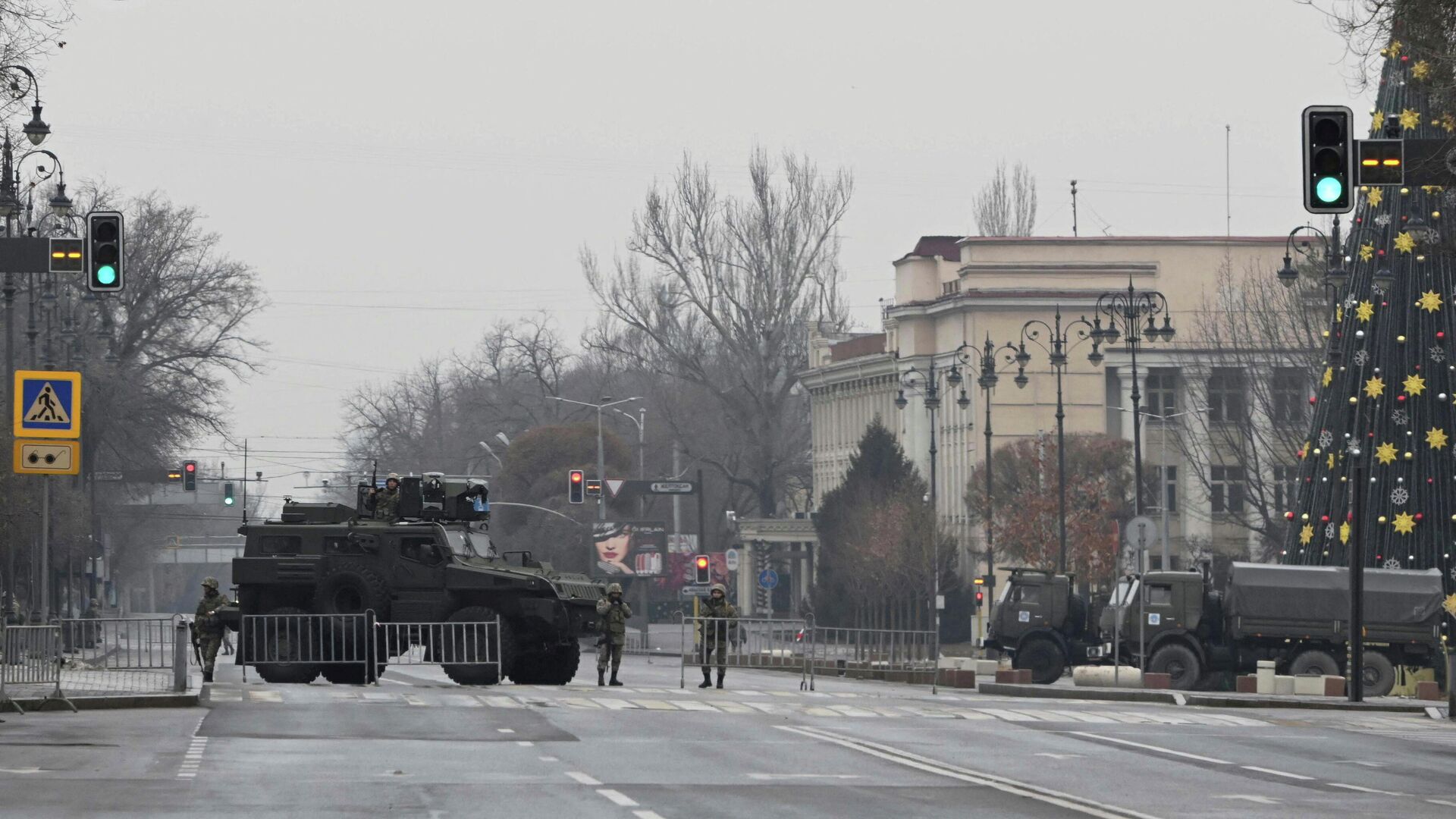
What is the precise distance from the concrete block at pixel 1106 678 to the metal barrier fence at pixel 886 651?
247 centimetres

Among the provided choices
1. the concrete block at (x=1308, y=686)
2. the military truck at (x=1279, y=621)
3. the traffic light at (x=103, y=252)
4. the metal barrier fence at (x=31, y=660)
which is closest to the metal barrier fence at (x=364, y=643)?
the metal barrier fence at (x=31, y=660)

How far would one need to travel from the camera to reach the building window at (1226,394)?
3000 inches

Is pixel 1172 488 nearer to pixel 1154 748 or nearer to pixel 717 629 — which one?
pixel 717 629

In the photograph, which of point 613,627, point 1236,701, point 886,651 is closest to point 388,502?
point 613,627

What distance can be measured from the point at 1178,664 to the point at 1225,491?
154 ft

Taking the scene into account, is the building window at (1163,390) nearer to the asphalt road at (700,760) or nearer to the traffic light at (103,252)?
the asphalt road at (700,760)

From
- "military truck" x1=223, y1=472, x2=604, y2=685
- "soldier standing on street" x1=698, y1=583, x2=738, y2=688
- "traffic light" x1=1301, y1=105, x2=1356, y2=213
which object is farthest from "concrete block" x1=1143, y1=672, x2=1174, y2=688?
"traffic light" x1=1301, y1=105, x2=1356, y2=213

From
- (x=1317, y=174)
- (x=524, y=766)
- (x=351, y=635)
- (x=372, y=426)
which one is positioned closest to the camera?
(x=524, y=766)

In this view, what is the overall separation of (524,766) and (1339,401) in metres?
22.7

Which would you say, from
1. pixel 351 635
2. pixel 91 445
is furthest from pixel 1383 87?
pixel 91 445

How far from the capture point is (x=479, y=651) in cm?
3216

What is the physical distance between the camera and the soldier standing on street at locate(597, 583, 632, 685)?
3322 centimetres

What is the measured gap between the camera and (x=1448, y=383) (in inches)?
1428

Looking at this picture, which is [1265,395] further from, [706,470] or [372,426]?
[372,426]
